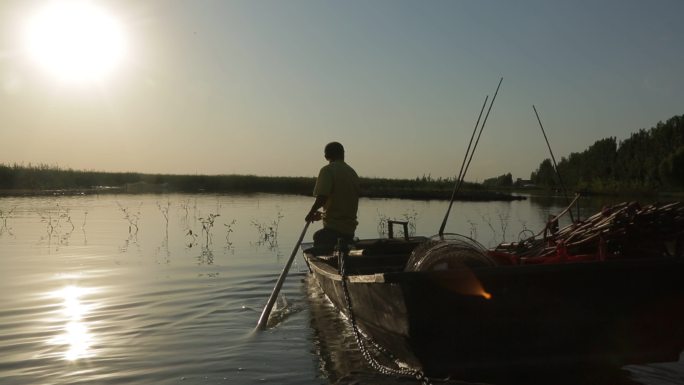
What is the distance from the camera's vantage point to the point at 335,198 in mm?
9008

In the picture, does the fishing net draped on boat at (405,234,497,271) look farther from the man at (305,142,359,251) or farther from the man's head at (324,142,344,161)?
the man's head at (324,142,344,161)

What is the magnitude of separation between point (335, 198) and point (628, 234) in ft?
14.2

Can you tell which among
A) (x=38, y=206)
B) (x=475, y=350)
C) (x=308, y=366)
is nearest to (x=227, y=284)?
(x=308, y=366)

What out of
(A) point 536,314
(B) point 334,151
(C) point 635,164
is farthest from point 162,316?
(C) point 635,164

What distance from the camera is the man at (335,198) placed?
881cm

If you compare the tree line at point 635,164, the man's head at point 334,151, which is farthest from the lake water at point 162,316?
the tree line at point 635,164

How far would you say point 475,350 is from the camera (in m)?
4.98

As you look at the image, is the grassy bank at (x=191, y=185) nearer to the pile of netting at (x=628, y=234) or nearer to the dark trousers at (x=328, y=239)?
the dark trousers at (x=328, y=239)

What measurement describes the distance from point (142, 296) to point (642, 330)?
272 inches

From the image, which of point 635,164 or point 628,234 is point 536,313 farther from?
point 635,164

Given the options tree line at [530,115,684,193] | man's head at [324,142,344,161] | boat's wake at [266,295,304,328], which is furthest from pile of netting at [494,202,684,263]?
tree line at [530,115,684,193]

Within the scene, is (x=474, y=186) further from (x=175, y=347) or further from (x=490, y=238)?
(x=175, y=347)

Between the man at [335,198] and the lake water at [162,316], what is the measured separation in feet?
3.43

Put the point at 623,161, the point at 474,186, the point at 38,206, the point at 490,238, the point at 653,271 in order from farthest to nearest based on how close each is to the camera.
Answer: the point at 623,161
the point at 474,186
the point at 38,206
the point at 490,238
the point at 653,271
